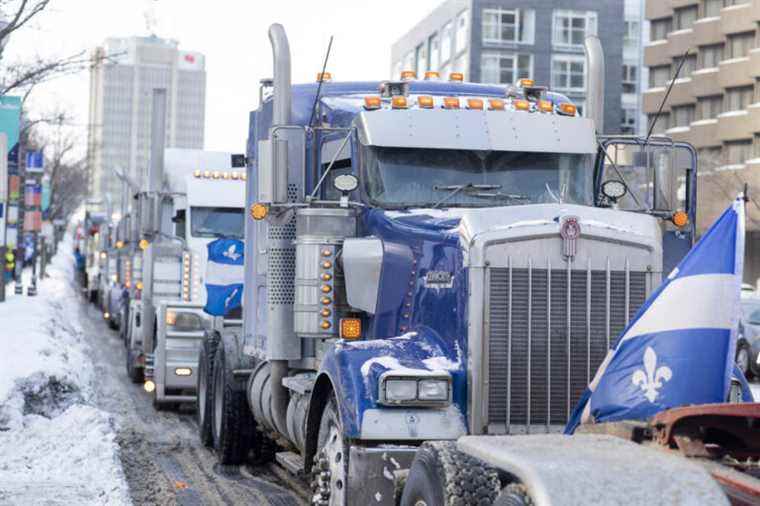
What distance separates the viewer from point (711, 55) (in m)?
72.9

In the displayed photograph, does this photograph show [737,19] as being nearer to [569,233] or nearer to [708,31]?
[708,31]

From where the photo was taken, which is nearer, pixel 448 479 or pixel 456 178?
pixel 448 479

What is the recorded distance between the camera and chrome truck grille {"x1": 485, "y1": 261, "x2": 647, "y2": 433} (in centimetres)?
813

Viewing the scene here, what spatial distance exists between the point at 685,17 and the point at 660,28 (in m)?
3.05

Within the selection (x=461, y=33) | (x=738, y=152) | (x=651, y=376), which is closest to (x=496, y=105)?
(x=651, y=376)

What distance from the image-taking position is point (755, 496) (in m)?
5.20

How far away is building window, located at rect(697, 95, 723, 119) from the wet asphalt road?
57.0 meters

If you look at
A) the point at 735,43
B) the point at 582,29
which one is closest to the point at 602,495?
the point at 735,43

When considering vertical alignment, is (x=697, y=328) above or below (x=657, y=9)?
below

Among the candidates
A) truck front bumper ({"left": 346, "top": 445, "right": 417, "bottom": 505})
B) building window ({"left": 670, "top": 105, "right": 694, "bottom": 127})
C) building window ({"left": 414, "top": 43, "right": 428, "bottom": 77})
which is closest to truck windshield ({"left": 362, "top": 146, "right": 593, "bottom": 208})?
truck front bumper ({"left": 346, "top": 445, "right": 417, "bottom": 505})

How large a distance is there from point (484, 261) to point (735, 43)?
65477 millimetres

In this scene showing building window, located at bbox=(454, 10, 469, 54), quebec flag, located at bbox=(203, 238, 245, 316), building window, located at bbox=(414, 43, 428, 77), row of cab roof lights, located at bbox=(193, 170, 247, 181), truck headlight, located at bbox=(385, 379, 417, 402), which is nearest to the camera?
truck headlight, located at bbox=(385, 379, 417, 402)

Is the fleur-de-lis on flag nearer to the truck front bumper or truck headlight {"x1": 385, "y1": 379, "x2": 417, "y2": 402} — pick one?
truck headlight {"x1": 385, "y1": 379, "x2": 417, "y2": 402}

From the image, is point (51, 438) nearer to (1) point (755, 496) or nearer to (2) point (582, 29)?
(1) point (755, 496)
